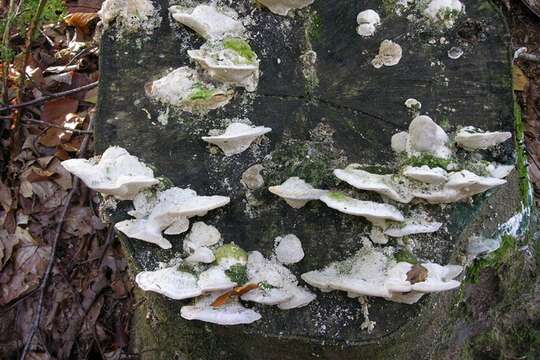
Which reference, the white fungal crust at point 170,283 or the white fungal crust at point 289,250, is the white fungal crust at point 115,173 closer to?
the white fungal crust at point 170,283

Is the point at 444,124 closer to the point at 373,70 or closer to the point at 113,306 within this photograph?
the point at 373,70

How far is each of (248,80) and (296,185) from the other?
64 cm

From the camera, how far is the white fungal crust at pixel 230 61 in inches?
97.0

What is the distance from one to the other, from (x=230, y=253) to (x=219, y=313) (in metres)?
0.25

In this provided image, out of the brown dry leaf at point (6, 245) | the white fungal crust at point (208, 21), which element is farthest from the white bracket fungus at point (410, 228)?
the brown dry leaf at point (6, 245)

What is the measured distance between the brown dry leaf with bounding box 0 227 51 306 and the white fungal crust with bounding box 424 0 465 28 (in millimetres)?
3379

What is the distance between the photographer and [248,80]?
8.59ft

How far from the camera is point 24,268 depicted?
4.27 m

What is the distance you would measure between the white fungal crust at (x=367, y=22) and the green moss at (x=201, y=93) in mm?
854

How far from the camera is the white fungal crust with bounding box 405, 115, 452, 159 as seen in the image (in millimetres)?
2289

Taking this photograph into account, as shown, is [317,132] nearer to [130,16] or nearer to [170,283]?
[170,283]

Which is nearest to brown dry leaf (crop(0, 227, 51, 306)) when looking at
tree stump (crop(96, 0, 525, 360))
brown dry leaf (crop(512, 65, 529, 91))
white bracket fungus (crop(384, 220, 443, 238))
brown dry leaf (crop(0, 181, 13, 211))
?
brown dry leaf (crop(0, 181, 13, 211))

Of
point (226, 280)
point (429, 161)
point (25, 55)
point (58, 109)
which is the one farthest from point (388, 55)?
point (58, 109)

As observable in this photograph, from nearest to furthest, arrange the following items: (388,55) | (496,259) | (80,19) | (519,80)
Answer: (388,55) → (496,259) → (80,19) → (519,80)
